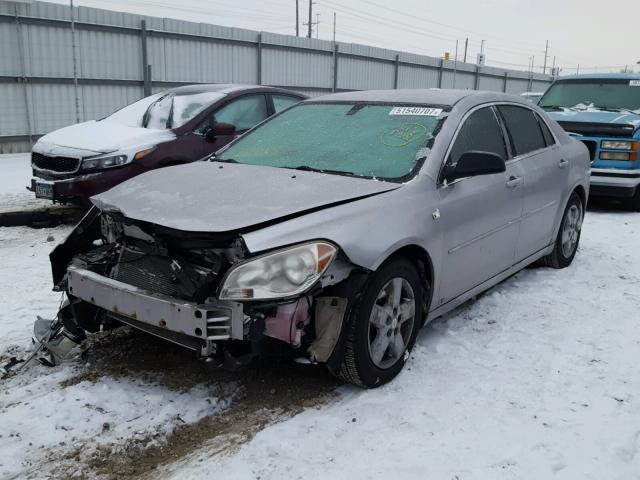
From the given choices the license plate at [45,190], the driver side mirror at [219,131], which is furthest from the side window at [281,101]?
the license plate at [45,190]

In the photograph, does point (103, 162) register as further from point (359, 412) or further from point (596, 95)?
point (596, 95)

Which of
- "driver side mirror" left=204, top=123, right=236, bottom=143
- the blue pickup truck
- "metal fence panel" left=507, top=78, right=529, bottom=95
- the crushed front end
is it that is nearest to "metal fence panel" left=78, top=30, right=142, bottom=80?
"driver side mirror" left=204, top=123, right=236, bottom=143

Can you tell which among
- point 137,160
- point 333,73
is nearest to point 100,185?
point 137,160

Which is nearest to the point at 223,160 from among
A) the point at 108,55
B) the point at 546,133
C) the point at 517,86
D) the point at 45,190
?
the point at 546,133

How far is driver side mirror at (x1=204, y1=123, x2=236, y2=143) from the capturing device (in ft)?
22.3

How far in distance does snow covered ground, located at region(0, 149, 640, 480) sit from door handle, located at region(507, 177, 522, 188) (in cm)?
98

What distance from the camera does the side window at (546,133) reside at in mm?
5285

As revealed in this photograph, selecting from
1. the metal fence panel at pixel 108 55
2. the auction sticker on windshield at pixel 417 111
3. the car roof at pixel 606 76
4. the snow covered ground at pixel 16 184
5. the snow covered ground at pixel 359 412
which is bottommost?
the snow covered ground at pixel 359 412

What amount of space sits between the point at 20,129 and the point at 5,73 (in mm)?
1096

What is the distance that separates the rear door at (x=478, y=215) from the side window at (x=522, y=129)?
0.20m

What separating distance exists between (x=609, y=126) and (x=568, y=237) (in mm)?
3435

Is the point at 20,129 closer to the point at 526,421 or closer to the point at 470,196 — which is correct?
the point at 470,196

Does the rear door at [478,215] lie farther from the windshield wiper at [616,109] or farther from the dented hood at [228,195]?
the windshield wiper at [616,109]

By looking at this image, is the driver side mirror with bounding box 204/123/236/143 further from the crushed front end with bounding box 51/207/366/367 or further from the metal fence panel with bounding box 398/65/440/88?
the metal fence panel with bounding box 398/65/440/88
